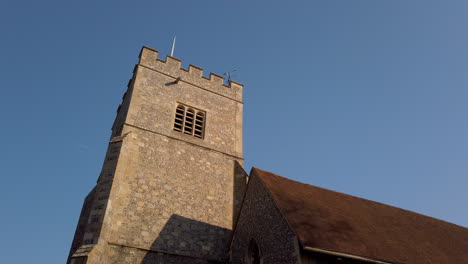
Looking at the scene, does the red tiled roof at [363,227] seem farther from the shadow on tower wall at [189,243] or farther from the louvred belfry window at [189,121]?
the louvred belfry window at [189,121]

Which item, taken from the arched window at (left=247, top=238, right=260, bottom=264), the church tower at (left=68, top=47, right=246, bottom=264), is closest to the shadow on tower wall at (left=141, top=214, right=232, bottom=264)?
the church tower at (left=68, top=47, right=246, bottom=264)

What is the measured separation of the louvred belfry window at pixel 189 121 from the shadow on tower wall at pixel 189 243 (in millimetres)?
4226

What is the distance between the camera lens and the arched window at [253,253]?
1096cm

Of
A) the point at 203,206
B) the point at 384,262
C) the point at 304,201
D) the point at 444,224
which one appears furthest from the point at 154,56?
the point at 444,224

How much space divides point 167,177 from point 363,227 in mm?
7403

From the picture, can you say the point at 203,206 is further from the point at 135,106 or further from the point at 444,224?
the point at 444,224

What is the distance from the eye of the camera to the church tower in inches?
465

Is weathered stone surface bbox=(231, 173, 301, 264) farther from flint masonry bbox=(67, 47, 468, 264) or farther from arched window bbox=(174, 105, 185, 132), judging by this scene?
arched window bbox=(174, 105, 185, 132)

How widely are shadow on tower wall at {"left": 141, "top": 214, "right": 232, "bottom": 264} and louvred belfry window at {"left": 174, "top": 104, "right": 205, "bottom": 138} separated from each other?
4.23 metres

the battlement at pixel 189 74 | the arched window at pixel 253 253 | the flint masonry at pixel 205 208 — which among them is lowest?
the arched window at pixel 253 253

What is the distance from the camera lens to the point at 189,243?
42.0 feet

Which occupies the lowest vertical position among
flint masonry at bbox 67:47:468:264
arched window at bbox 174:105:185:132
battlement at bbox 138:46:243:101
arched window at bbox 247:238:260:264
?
arched window at bbox 247:238:260:264

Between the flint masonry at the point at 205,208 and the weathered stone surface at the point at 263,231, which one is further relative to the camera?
the flint masonry at the point at 205,208

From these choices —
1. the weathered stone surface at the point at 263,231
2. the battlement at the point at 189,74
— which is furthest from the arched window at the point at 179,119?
the weathered stone surface at the point at 263,231
